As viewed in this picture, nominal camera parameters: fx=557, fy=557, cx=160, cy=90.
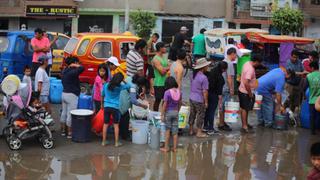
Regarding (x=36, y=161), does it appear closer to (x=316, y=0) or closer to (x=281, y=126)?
(x=281, y=126)

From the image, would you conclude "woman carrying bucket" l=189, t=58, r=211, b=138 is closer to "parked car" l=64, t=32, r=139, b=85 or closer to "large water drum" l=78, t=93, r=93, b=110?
"large water drum" l=78, t=93, r=93, b=110

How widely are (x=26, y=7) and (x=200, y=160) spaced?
26599mm

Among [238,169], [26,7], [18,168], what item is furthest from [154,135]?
[26,7]

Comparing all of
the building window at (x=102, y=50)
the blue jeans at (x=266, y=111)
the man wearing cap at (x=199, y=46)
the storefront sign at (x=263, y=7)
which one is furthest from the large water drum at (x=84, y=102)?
the storefront sign at (x=263, y=7)

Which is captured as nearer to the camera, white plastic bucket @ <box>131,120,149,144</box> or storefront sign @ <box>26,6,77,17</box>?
white plastic bucket @ <box>131,120,149,144</box>

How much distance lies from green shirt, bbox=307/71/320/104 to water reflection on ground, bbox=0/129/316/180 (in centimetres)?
133

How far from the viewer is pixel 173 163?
368 inches

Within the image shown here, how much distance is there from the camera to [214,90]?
37.3 feet

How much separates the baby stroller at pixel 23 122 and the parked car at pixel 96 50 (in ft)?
17.2

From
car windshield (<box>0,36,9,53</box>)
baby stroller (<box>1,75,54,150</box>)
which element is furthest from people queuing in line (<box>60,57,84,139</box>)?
car windshield (<box>0,36,9,53</box>)

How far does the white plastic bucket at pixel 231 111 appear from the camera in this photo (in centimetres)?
1159

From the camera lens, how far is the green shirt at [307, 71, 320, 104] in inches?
457

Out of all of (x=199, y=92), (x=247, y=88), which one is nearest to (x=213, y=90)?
(x=199, y=92)

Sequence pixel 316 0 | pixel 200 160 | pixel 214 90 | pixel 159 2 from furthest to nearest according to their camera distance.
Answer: pixel 316 0
pixel 159 2
pixel 214 90
pixel 200 160
